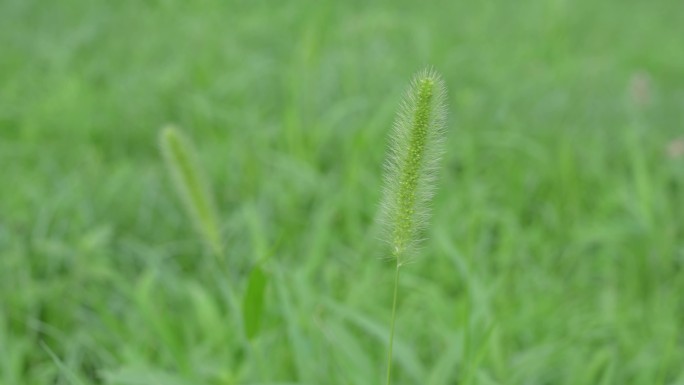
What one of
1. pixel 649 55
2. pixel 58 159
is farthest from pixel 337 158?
pixel 649 55

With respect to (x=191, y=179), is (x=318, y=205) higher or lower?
higher

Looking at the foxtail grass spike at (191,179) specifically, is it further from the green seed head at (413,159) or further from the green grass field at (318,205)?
the green seed head at (413,159)

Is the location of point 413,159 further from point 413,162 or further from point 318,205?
point 318,205

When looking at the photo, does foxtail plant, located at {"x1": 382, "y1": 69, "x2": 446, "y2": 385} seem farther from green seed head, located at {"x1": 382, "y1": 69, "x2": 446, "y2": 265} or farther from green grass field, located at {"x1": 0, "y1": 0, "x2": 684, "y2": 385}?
green grass field, located at {"x1": 0, "y1": 0, "x2": 684, "y2": 385}

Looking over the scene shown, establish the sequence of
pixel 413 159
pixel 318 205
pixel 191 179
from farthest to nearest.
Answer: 1. pixel 318 205
2. pixel 191 179
3. pixel 413 159

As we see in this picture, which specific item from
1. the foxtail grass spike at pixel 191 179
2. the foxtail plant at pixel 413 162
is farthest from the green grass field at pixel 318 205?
the foxtail plant at pixel 413 162

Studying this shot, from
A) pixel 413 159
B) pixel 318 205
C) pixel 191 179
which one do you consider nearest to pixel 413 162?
pixel 413 159

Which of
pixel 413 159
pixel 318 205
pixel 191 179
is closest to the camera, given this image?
pixel 413 159
